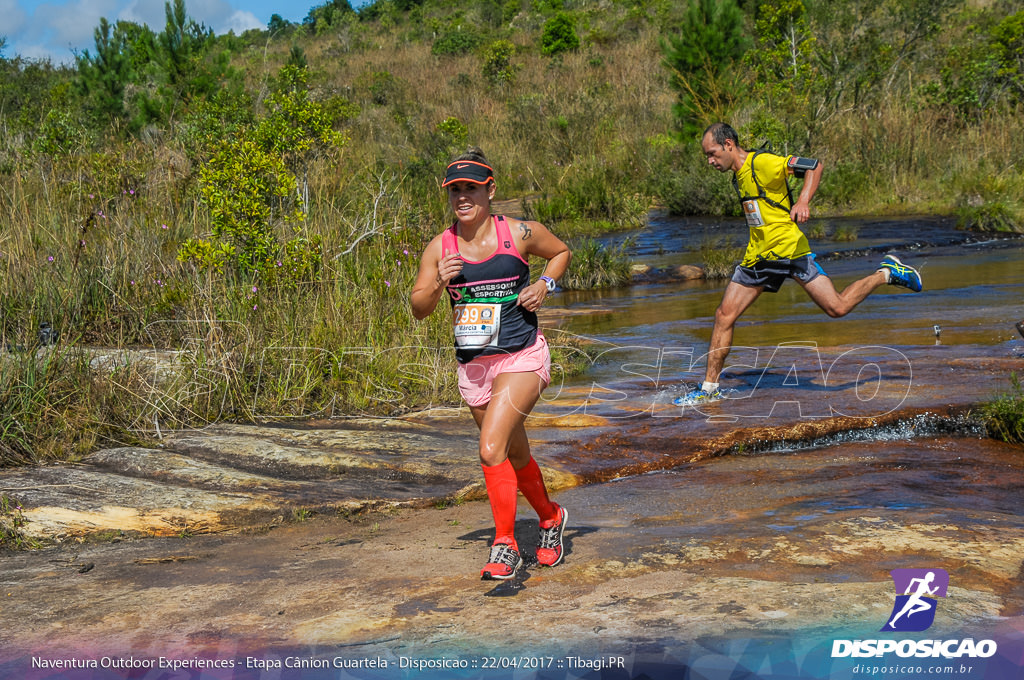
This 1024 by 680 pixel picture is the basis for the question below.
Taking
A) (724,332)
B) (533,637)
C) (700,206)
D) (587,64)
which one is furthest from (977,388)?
(587,64)

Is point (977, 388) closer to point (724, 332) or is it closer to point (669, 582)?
point (724, 332)

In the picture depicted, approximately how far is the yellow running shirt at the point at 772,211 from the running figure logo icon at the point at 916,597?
3848mm

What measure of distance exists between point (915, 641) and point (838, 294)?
4629mm

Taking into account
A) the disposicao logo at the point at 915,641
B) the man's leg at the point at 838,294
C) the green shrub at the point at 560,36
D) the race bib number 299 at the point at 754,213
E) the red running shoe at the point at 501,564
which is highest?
the green shrub at the point at 560,36

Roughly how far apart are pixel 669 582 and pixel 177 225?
6838mm

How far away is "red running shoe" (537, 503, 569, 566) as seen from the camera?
14.2 ft

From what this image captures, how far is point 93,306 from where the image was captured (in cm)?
834

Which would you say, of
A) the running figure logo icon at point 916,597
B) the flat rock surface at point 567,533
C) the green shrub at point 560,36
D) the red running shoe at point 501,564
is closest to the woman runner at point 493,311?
the red running shoe at point 501,564

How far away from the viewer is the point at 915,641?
3.18m

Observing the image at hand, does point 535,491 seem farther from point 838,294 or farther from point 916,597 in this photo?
point 838,294

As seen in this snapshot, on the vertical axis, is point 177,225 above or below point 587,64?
below

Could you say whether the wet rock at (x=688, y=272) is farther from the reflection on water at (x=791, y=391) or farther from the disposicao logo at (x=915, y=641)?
the disposicao logo at (x=915, y=641)

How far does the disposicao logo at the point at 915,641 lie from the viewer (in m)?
3.13

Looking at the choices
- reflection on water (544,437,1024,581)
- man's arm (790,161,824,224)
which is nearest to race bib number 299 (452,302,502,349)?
reflection on water (544,437,1024,581)
